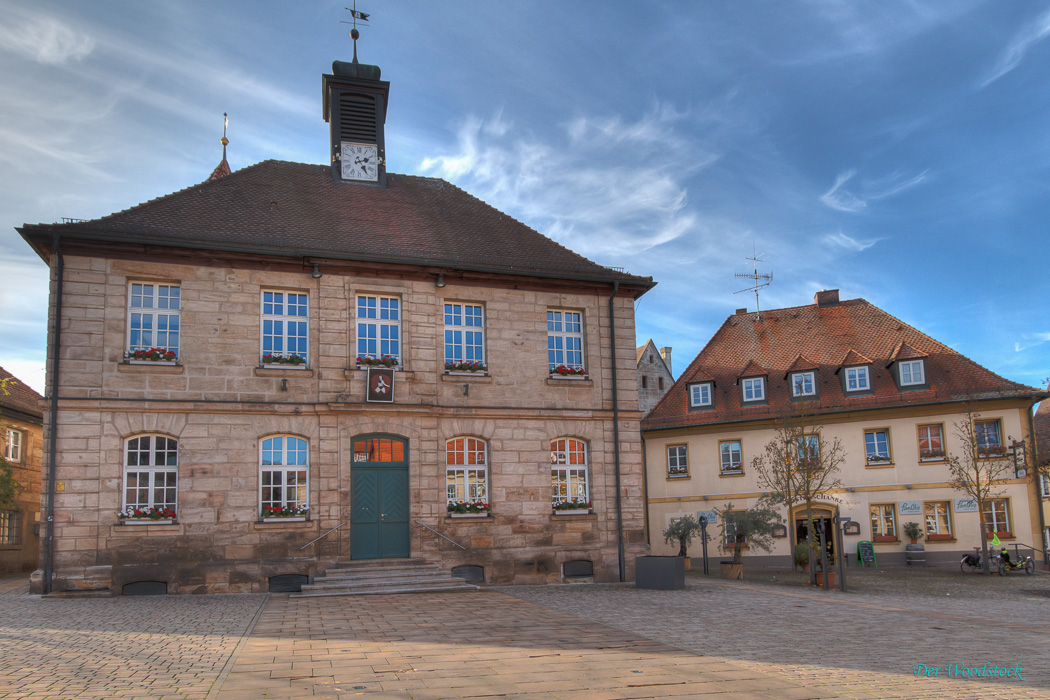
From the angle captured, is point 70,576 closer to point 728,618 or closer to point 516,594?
point 516,594

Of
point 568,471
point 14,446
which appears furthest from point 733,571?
point 14,446

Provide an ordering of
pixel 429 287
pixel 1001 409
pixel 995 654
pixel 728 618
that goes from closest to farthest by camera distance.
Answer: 1. pixel 995 654
2. pixel 728 618
3. pixel 429 287
4. pixel 1001 409

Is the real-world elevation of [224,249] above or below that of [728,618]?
above

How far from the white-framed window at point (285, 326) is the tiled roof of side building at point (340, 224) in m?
1.16

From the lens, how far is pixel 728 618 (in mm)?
13586

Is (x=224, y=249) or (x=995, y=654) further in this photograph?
(x=224, y=249)

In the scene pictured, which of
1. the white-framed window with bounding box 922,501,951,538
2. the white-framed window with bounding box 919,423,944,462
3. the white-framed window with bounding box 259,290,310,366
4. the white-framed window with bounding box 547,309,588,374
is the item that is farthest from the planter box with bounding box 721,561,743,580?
the white-framed window with bounding box 259,290,310,366

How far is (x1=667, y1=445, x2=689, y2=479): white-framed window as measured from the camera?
106 feet

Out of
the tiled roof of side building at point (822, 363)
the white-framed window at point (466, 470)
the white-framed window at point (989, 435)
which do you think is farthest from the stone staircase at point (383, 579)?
the white-framed window at point (989, 435)

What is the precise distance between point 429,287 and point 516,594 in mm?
7492

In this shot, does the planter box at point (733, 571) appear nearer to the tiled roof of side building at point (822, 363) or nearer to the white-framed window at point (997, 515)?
the tiled roof of side building at point (822, 363)

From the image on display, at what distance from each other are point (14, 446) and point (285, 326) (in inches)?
595

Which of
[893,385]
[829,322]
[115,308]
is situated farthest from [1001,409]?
[115,308]

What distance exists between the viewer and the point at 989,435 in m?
28.6
